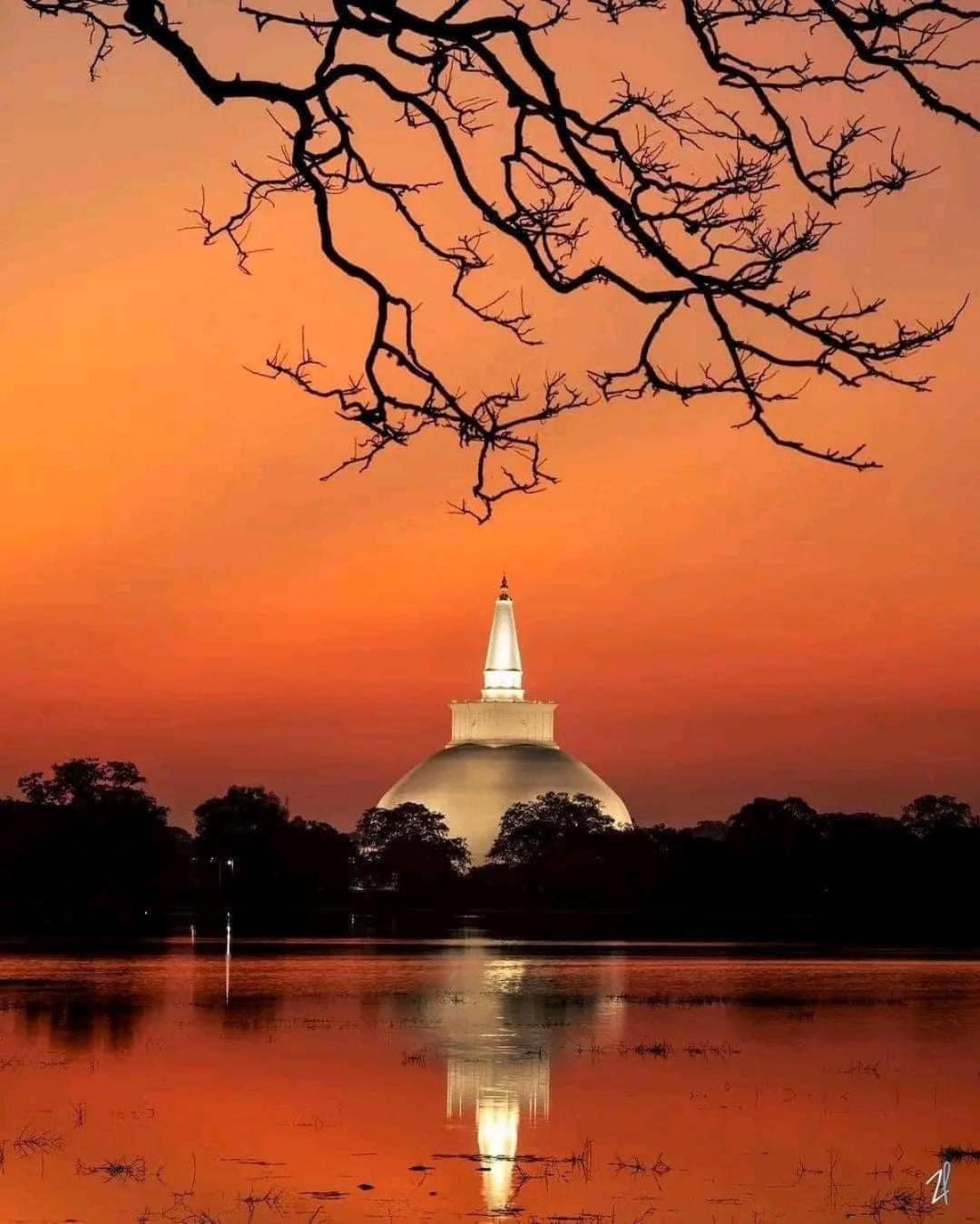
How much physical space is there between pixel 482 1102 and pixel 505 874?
345 feet

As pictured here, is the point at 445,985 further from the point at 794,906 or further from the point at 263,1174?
the point at 794,906

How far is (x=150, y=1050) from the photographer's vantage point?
2716cm

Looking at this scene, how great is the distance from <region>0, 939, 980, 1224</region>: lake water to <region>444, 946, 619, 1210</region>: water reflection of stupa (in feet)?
0.21

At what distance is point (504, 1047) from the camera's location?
90.1 ft

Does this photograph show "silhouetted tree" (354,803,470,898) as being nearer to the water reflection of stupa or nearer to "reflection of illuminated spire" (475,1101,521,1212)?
the water reflection of stupa

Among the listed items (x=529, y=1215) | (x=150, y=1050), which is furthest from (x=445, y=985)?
(x=529, y=1215)

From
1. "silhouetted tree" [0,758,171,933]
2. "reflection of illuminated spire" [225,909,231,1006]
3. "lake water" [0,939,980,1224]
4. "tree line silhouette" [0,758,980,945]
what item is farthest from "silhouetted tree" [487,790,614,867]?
"lake water" [0,939,980,1224]

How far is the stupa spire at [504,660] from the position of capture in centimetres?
16525

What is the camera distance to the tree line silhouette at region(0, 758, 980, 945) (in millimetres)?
86688

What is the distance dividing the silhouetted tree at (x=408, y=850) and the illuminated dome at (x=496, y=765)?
232 centimetres

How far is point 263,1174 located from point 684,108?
10.3 meters

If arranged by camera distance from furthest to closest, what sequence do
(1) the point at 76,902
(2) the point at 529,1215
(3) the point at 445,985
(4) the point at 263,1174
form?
(1) the point at 76,902 → (3) the point at 445,985 → (4) the point at 263,1174 → (2) the point at 529,1215
